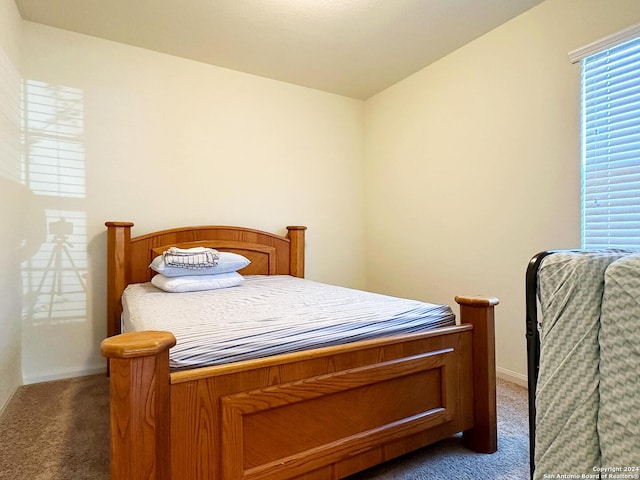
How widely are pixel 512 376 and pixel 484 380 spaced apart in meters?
1.03

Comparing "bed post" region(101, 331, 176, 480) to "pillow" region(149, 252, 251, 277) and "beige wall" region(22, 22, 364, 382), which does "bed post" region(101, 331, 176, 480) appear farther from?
"beige wall" region(22, 22, 364, 382)

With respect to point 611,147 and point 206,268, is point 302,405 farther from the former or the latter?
point 611,147

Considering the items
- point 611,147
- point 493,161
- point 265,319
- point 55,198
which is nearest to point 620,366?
point 265,319

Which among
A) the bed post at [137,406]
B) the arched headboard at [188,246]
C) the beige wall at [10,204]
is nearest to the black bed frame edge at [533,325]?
the bed post at [137,406]

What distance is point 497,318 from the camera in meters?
2.43

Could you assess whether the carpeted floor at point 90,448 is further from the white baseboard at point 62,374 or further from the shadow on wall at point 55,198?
the shadow on wall at point 55,198

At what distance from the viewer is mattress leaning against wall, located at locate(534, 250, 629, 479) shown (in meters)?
0.72

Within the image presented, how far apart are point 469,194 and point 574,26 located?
A: 1124mm

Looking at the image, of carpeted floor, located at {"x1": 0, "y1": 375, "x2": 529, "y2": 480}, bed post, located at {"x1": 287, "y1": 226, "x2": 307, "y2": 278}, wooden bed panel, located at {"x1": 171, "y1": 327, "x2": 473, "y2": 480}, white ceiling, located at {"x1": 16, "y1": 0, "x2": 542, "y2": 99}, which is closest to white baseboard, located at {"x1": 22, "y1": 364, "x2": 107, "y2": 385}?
carpeted floor, located at {"x1": 0, "y1": 375, "x2": 529, "y2": 480}

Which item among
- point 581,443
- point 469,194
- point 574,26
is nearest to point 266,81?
point 469,194

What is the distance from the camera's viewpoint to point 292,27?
2.45m

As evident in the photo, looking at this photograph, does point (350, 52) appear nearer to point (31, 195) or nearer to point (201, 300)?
point (201, 300)

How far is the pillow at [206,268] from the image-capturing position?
2.31 meters

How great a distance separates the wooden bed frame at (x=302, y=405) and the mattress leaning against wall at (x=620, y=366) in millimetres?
733
